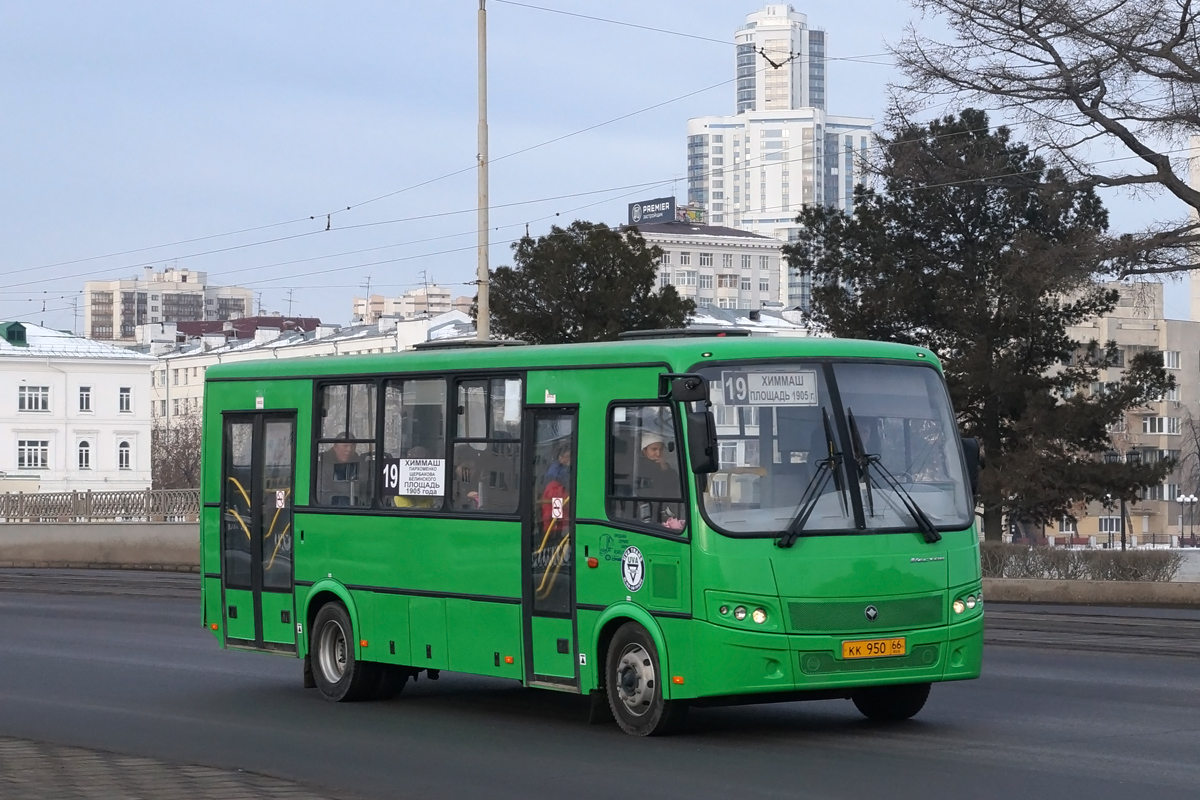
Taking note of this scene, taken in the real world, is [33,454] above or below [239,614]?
above

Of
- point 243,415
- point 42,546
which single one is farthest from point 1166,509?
point 243,415

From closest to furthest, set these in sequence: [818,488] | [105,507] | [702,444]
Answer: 1. [702,444]
2. [818,488]
3. [105,507]

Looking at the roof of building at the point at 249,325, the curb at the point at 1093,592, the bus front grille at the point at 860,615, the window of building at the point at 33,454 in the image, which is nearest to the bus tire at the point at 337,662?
the bus front grille at the point at 860,615

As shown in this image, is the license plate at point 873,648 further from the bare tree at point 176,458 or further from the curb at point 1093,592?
the bare tree at point 176,458

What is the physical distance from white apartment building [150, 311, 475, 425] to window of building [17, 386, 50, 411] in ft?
58.5

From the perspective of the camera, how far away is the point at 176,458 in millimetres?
121750

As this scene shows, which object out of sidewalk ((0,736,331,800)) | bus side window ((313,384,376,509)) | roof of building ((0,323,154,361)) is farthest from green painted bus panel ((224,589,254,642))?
roof of building ((0,323,154,361))

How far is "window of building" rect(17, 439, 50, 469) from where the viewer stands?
119188mm

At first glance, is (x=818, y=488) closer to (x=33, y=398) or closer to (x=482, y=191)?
(x=482, y=191)

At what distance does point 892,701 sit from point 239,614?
5.83 meters

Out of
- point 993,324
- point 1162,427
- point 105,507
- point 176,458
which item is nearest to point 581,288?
point 993,324

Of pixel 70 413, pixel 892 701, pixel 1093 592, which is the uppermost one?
pixel 70 413

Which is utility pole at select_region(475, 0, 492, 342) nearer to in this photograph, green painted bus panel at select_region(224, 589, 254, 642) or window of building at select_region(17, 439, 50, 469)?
green painted bus panel at select_region(224, 589, 254, 642)

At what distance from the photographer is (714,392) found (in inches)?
463
